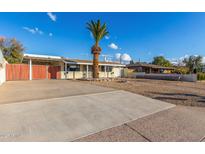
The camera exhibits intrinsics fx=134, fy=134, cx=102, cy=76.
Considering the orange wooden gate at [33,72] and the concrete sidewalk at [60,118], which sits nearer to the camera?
the concrete sidewalk at [60,118]

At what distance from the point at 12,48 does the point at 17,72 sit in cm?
1411

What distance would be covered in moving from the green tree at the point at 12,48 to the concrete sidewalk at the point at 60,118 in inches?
1024

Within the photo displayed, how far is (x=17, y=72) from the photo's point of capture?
1725 centimetres

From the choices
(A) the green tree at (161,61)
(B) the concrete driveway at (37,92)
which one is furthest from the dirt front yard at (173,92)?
(A) the green tree at (161,61)

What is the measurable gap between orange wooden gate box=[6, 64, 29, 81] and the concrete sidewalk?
14010 millimetres

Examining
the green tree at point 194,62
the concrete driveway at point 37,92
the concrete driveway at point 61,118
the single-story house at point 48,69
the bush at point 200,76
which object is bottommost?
the concrete driveway at point 61,118

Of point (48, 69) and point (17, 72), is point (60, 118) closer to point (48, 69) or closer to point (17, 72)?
point (17, 72)

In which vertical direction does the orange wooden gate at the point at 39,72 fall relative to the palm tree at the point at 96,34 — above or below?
below

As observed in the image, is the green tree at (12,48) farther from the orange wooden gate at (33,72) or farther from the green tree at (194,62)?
the green tree at (194,62)

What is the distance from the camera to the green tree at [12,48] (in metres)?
27.2

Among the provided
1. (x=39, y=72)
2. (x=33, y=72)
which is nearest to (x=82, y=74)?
(x=39, y=72)

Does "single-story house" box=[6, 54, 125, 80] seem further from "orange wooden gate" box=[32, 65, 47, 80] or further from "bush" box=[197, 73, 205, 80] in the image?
"bush" box=[197, 73, 205, 80]

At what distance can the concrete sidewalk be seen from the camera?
335 centimetres
